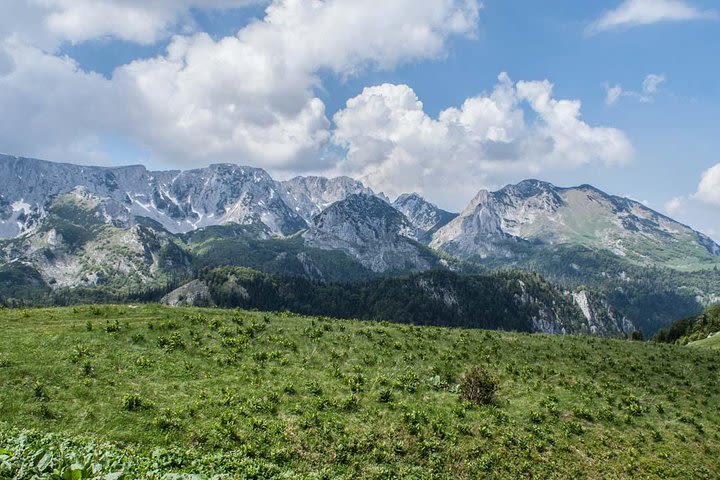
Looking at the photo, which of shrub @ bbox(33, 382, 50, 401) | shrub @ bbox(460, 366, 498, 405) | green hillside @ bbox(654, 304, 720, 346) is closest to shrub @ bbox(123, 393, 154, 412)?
shrub @ bbox(33, 382, 50, 401)

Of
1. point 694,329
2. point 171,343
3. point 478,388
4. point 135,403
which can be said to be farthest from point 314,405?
point 694,329

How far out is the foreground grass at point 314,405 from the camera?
838 inches

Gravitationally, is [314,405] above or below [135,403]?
Answer: below

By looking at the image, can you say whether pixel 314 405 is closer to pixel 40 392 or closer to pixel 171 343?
pixel 171 343

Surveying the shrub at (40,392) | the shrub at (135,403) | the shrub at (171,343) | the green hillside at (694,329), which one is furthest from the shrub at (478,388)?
the green hillside at (694,329)

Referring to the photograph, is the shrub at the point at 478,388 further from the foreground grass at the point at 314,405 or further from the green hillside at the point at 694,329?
the green hillside at the point at 694,329

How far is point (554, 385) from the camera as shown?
34625mm

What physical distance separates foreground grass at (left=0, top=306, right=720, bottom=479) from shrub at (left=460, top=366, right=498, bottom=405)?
38.2 inches

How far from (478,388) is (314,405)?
452 inches

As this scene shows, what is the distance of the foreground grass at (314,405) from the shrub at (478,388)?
3.18 ft

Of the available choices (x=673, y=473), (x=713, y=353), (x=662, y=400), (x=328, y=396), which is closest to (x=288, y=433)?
(x=328, y=396)

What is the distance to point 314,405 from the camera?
88.5 ft

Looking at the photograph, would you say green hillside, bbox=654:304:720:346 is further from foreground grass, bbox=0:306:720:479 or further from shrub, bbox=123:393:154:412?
shrub, bbox=123:393:154:412

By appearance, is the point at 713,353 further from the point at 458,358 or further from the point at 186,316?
the point at 186,316
